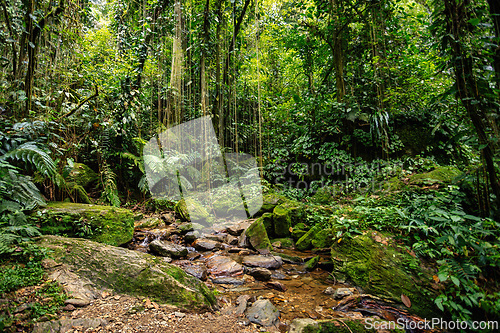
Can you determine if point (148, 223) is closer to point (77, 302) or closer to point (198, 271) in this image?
point (198, 271)

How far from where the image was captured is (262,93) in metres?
11.0

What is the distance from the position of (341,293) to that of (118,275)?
2.57 meters

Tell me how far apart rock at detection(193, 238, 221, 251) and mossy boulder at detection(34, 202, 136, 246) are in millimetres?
1239

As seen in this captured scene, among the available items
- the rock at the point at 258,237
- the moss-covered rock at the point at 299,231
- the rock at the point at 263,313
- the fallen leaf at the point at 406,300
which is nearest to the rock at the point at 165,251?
the rock at the point at 258,237

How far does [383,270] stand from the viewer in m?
2.85

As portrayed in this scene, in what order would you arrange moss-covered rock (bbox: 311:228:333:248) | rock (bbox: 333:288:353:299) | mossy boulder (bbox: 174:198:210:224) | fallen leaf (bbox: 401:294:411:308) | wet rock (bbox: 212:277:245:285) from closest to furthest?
fallen leaf (bbox: 401:294:411:308), rock (bbox: 333:288:353:299), wet rock (bbox: 212:277:245:285), moss-covered rock (bbox: 311:228:333:248), mossy boulder (bbox: 174:198:210:224)

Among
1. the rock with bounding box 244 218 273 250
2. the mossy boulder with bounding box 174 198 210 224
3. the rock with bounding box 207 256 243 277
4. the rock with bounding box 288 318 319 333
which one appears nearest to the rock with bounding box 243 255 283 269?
the rock with bounding box 207 256 243 277

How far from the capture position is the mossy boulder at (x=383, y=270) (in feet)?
8.37

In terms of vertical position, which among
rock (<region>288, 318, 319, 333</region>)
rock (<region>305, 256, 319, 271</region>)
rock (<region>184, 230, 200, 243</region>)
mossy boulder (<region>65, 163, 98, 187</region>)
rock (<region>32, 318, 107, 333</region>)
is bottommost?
rock (<region>305, 256, 319, 271</region>)

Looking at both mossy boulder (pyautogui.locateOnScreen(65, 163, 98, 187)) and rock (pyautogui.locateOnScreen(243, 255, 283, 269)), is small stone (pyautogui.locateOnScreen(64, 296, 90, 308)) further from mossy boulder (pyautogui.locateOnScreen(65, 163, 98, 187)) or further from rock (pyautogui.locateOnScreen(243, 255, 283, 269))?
mossy boulder (pyautogui.locateOnScreen(65, 163, 98, 187))

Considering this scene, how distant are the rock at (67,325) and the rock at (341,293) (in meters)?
2.48

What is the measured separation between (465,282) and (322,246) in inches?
87.7

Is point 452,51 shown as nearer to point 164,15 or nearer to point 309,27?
point 309,27

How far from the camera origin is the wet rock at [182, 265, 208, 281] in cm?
323
